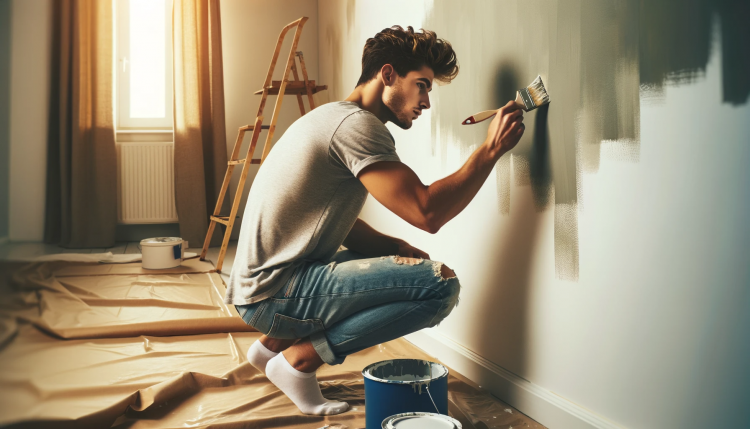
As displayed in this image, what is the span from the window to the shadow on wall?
131 inches

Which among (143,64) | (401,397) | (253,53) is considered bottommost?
(401,397)

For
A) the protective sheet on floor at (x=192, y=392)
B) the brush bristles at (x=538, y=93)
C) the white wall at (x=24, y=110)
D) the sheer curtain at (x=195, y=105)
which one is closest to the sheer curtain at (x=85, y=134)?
the sheer curtain at (x=195, y=105)

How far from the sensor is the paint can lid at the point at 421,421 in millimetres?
1029

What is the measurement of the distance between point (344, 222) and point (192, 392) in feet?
2.16

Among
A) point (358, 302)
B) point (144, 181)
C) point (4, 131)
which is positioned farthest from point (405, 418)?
point (144, 181)

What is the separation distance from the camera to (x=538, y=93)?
4.41 ft

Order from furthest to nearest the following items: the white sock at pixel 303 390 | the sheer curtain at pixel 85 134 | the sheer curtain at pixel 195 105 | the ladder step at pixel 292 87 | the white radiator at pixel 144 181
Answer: the white radiator at pixel 144 181 → the sheer curtain at pixel 195 105 → the sheer curtain at pixel 85 134 → the ladder step at pixel 292 87 → the white sock at pixel 303 390

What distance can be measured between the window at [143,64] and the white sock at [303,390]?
3.49 metres

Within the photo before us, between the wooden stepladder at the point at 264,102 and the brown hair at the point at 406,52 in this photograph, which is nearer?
the brown hair at the point at 406,52

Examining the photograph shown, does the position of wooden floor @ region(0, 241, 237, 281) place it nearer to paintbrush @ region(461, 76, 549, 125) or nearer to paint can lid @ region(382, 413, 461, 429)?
paint can lid @ region(382, 413, 461, 429)

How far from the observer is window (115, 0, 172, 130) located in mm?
4336

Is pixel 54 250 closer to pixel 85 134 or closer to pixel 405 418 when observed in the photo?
pixel 405 418

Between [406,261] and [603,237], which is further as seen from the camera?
[406,261]

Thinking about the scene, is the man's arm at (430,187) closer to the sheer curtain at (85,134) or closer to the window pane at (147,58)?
the sheer curtain at (85,134)
